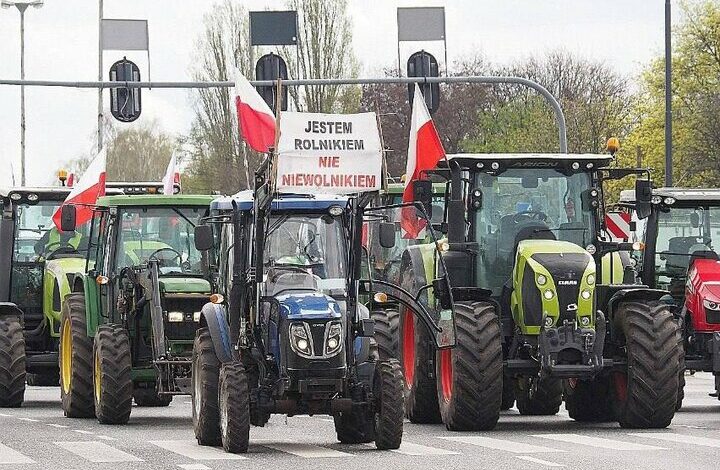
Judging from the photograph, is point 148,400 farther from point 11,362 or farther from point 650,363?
point 650,363

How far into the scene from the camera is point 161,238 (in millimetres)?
22531

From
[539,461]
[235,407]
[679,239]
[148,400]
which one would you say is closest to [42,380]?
[148,400]

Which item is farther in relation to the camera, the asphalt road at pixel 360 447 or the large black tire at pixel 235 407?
the large black tire at pixel 235 407

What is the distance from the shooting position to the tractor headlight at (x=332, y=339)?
16688mm

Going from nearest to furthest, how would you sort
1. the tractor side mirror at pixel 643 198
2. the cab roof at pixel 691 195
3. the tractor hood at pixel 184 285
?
the tractor side mirror at pixel 643 198
the tractor hood at pixel 184 285
the cab roof at pixel 691 195

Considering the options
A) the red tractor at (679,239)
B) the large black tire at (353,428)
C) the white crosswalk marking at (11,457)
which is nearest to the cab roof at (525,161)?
the red tractor at (679,239)

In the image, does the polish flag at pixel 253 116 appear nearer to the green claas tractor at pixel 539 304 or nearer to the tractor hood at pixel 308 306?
the green claas tractor at pixel 539 304

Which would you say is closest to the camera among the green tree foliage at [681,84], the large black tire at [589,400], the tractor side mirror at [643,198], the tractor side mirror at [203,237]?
the tractor side mirror at [203,237]

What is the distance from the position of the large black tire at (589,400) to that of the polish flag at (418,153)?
2797 millimetres

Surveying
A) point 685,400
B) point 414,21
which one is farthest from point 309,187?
point 414,21

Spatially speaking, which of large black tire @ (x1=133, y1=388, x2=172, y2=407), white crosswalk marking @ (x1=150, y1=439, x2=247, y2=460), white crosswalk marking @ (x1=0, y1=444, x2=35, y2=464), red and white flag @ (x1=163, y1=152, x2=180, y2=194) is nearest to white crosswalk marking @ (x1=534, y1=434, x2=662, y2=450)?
white crosswalk marking @ (x1=150, y1=439, x2=247, y2=460)

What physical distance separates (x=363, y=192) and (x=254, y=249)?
1221mm

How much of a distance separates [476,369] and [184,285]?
4.18 metres

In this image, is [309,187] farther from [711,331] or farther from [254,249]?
[711,331]
